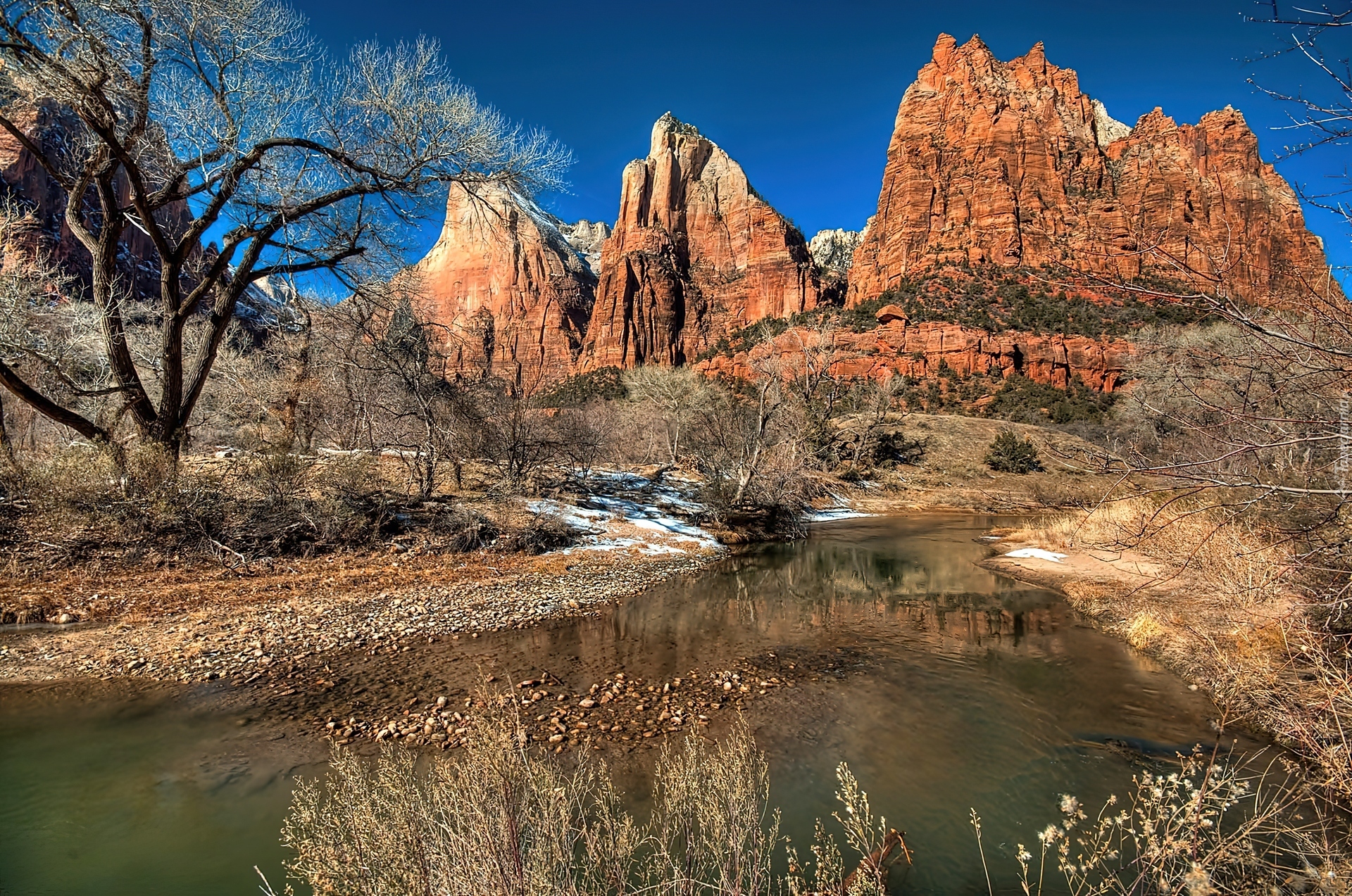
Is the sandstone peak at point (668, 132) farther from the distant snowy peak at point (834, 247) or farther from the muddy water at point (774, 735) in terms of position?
the muddy water at point (774, 735)

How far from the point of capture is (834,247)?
155 meters

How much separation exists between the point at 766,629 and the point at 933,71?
354 ft

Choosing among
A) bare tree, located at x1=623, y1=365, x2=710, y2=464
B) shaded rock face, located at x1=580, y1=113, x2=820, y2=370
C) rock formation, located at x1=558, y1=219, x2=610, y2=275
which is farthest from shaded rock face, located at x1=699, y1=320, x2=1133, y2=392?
rock formation, located at x1=558, y1=219, x2=610, y2=275

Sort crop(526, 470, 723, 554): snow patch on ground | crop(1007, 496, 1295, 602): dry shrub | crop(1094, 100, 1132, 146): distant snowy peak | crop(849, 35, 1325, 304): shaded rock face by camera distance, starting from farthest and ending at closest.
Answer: crop(1094, 100, 1132, 146): distant snowy peak
crop(849, 35, 1325, 304): shaded rock face
crop(526, 470, 723, 554): snow patch on ground
crop(1007, 496, 1295, 602): dry shrub

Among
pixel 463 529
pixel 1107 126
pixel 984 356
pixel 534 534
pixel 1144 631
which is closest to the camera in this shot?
pixel 1144 631

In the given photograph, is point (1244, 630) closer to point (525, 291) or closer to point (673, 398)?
point (673, 398)

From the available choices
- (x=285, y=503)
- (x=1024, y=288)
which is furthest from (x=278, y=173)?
(x=1024, y=288)

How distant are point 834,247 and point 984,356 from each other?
346 ft

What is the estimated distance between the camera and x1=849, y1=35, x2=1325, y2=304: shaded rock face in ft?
233

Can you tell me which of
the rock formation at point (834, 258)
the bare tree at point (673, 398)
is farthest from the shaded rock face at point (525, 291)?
the bare tree at point (673, 398)

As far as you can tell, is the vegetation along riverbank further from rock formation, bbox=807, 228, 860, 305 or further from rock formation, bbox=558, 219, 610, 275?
rock formation, bbox=558, 219, 610, 275

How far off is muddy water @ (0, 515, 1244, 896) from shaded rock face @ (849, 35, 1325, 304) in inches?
2789

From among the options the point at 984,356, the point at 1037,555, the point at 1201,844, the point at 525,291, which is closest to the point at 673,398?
the point at 1037,555

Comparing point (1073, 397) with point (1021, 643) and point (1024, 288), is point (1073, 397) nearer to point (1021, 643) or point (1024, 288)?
point (1024, 288)
